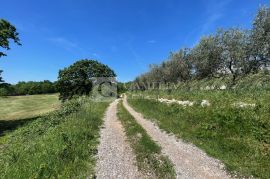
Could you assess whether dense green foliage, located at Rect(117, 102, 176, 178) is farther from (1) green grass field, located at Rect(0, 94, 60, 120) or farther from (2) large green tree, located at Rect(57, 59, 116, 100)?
(2) large green tree, located at Rect(57, 59, 116, 100)

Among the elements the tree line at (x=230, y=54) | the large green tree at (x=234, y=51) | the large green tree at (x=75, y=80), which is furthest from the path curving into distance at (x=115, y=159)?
the large green tree at (x=75, y=80)

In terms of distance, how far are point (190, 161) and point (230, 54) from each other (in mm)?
37276

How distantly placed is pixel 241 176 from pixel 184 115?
9.96 meters

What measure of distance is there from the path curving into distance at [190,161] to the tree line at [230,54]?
66.5 feet

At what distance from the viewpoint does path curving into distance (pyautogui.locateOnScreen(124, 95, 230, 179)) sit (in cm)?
881

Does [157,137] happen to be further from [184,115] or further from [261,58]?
[261,58]

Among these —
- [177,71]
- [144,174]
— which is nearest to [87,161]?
[144,174]

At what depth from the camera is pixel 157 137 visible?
1462 centimetres

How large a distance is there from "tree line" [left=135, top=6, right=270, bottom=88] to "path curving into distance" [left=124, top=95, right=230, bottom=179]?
20.3 meters

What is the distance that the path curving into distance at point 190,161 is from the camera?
881cm

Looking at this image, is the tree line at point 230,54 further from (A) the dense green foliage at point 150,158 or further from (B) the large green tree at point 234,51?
(A) the dense green foliage at point 150,158

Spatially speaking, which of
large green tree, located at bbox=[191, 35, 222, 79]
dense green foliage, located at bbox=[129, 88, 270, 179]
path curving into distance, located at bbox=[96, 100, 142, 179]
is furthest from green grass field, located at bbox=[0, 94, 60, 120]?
large green tree, located at bbox=[191, 35, 222, 79]

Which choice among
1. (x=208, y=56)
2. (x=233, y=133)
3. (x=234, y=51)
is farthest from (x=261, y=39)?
(x=233, y=133)

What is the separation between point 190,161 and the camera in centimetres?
1018
